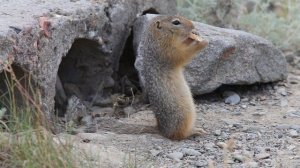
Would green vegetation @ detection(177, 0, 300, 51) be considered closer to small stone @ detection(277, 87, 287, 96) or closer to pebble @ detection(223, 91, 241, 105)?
small stone @ detection(277, 87, 287, 96)

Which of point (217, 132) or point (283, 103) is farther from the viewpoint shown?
point (283, 103)

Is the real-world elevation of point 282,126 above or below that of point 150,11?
below

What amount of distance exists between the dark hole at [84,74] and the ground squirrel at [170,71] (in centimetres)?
81

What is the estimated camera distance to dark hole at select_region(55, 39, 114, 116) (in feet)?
20.3

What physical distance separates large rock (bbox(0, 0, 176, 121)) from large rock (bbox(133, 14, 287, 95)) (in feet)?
0.84

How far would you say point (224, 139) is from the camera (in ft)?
→ 17.4

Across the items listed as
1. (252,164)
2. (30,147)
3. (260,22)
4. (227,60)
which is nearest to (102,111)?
(227,60)

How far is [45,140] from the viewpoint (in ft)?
13.2

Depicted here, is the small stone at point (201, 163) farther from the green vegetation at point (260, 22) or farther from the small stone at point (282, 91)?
the green vegetation at point (260, 22)

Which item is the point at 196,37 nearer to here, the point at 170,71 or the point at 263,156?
the point at 170,71

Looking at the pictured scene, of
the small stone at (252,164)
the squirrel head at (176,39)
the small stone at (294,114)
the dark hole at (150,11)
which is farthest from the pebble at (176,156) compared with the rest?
the dark hole at (150,11)

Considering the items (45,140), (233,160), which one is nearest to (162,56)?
(233,160)

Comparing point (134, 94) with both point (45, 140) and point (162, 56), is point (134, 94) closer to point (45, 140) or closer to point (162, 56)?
point (162, 56)

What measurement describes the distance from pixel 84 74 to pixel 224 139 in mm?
1643
